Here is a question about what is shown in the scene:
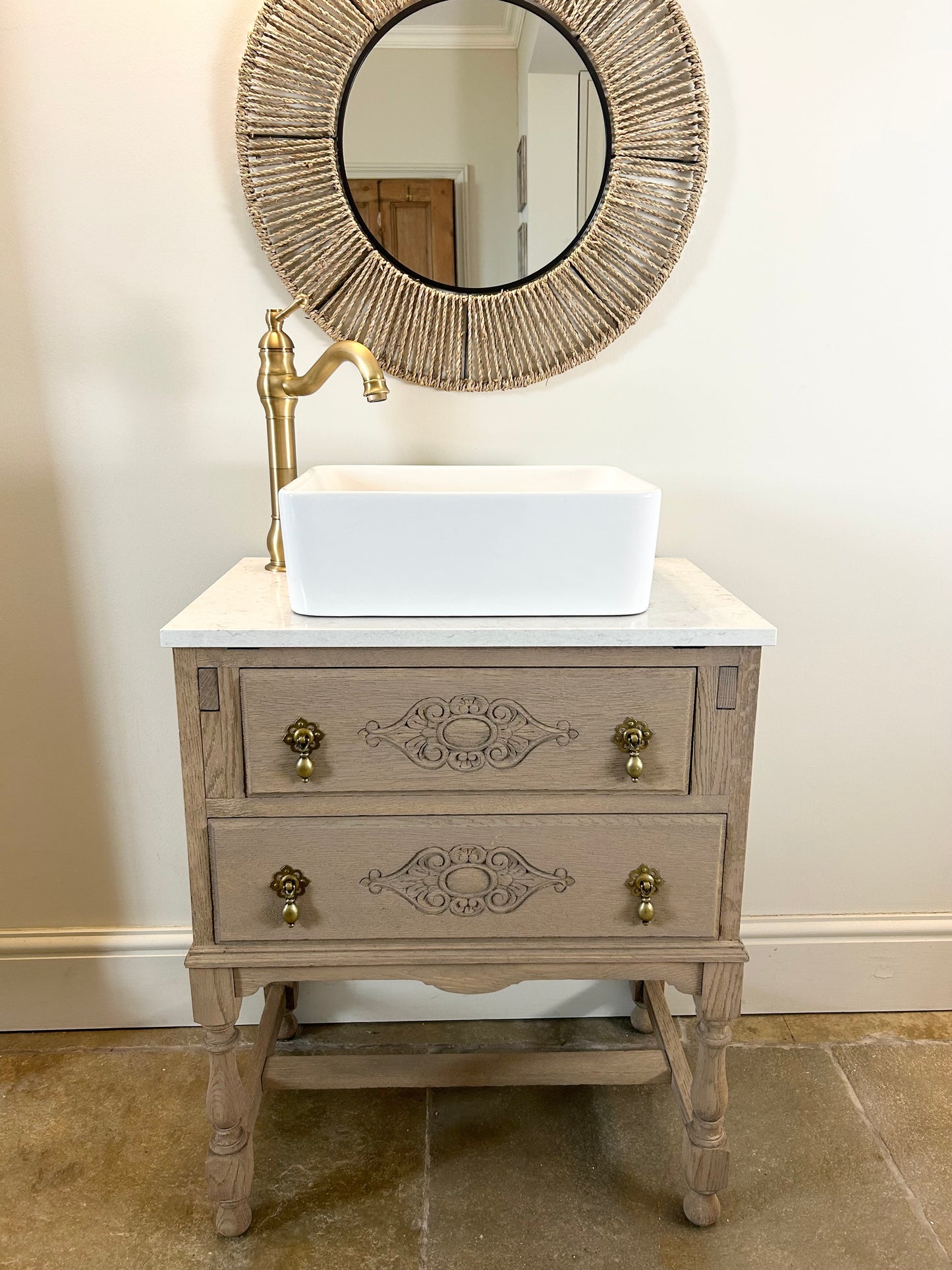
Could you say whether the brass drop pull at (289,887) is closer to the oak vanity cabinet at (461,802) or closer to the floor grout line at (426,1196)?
the oak vanity cabinet at (461,802)

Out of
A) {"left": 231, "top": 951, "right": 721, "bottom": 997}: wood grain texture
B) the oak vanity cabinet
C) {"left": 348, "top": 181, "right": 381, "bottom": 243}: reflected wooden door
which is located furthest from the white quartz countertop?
{"left": 348, "top": 181, "right": 381, "bottom": 243}: reflected wooden door

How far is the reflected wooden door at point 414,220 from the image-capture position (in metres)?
1.34

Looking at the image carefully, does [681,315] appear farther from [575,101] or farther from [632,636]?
[632,636]

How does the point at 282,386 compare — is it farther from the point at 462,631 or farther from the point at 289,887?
the point at 289,887

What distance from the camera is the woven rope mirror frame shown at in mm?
1275

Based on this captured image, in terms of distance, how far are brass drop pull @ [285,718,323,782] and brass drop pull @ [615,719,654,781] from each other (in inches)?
14.1

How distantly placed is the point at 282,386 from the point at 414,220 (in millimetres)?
340

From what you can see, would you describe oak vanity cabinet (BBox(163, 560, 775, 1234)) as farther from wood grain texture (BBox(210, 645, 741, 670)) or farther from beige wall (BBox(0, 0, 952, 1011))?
beige wall (BBox(0, 0, 952, 1011))

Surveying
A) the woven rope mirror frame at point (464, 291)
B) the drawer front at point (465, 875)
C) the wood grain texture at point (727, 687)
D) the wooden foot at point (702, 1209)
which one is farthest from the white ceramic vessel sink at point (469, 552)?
the wooden foot at point (702, 1209)

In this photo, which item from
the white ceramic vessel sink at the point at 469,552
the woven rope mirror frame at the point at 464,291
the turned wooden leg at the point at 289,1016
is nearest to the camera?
the white ceramic vessel sink at the point at 469,552

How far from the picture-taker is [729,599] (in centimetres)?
118

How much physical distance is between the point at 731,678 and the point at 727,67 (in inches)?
36.5

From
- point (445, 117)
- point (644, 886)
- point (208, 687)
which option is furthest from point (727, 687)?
point (445, 117)

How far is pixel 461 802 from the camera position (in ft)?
3.63
